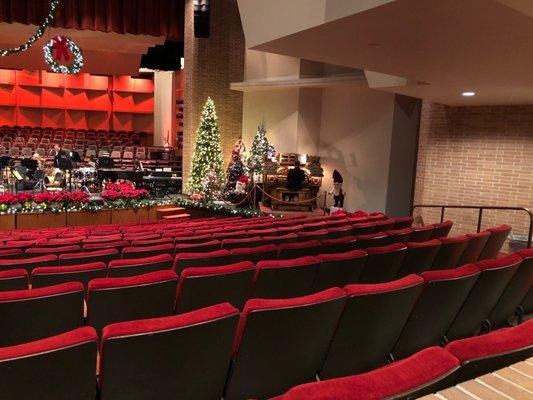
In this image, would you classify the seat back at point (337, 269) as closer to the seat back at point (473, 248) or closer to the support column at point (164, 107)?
the seat back at point (473, 248)

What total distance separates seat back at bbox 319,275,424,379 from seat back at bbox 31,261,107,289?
1.91 m

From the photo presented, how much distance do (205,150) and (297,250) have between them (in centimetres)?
1055

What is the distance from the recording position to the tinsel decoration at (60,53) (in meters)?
13.1

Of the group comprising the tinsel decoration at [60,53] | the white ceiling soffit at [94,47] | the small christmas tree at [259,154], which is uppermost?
the white ceiling soffit at [94,47]

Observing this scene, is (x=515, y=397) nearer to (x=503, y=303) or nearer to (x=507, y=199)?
(x=503, y=303)

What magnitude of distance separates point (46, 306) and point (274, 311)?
1.29m

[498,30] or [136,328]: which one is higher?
[498,30]

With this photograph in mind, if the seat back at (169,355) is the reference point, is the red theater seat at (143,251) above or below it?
below

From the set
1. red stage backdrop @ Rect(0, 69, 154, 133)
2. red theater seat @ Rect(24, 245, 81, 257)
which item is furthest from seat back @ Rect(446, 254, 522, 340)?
red stage backdrop @ Rect(0, 69, 154, 133)

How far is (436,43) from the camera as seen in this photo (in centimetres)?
470

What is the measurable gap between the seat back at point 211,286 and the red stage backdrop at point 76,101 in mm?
24306

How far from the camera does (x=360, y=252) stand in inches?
150

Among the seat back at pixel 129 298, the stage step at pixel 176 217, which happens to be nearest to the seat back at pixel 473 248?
the seat back at pixel 129 298

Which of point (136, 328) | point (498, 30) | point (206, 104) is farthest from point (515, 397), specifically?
point (206, 104)
